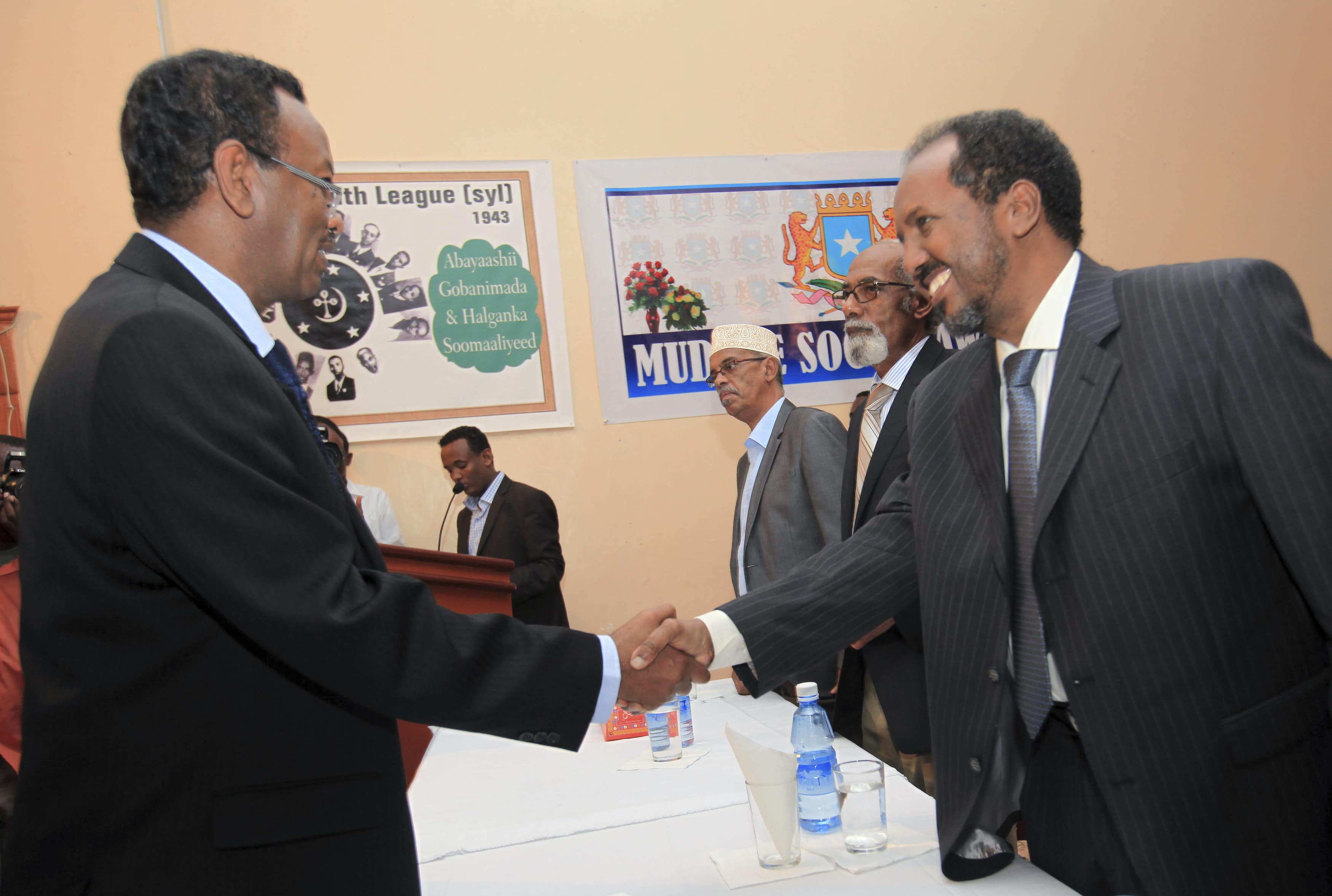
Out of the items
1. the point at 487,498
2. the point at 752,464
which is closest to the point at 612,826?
the point at 752,464

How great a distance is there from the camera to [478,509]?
4.59 m

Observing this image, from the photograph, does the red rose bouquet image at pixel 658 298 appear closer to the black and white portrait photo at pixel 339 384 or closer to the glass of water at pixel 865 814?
the black and white portrait photo at pixel 339 384

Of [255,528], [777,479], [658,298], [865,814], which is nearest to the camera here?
[255,528]

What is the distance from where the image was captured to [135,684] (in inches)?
39.6

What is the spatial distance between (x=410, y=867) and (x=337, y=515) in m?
0.44

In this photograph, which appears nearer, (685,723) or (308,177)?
(308,177)

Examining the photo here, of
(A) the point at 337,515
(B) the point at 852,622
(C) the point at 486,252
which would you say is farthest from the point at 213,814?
(C) the point at 486,252

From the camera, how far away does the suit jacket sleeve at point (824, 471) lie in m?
3.06

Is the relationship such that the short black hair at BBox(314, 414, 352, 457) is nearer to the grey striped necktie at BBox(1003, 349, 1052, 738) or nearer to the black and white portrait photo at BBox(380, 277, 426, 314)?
the black and white portrait photo at BBox(380, 277, 426, 314)

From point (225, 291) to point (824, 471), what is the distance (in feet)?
7.22

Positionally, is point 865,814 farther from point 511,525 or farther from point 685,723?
point 511,525

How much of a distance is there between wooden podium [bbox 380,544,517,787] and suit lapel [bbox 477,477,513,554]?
4.91 feet

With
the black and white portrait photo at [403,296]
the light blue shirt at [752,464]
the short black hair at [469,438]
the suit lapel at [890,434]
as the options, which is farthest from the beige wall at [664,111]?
the suit lapel at [890,434]

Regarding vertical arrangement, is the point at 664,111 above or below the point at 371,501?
above
